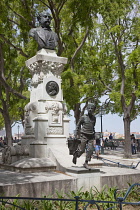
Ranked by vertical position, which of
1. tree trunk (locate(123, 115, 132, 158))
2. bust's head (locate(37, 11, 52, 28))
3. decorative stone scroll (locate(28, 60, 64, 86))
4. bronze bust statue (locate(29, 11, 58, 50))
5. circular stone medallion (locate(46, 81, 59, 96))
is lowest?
tree trunk (locate(123, 115, 132, 158))

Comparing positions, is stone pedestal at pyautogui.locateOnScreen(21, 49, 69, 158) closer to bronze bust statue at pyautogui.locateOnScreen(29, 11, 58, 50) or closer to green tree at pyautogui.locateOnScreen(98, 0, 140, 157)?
bronze bust statue at pyautogui.locateOnScreen(29, 11, 58, 50)

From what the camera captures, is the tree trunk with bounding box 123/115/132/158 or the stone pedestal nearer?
the stone pedestal

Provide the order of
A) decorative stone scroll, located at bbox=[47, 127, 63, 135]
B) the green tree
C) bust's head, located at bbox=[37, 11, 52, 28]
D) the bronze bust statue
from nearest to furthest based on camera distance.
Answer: decorative stone scroll, located at bbox=[47, 127, 63, 135], the bronze bust statue, bust's head, located at bbox=[37, 11, 52, 28], the green tree

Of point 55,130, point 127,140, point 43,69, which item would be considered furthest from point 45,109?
point 127,140

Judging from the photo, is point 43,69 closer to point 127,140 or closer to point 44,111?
point 44,111

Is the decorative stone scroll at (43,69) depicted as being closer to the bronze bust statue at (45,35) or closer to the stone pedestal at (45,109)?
the stone pedestal at (45,109)

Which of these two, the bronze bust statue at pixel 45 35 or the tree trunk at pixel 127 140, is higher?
the bronze bust statue at pixel 45 35

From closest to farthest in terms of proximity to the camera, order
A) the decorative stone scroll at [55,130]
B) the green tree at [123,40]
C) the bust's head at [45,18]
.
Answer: the decorative stone scroll at [55,130] < the bust's head at [45,18] < the green tree at [123,40]

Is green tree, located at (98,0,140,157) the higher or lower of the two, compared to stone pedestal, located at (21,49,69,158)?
higher

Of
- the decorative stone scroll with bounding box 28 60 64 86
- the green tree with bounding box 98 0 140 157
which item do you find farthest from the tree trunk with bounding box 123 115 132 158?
the decorative stone scroll with bounding box 28 60 64 86

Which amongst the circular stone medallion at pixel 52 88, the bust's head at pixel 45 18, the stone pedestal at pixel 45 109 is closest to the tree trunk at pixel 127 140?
the stone pedestal at pixel 45 109

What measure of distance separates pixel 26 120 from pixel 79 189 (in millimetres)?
4915

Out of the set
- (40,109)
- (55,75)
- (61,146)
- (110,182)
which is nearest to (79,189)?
(110,182)

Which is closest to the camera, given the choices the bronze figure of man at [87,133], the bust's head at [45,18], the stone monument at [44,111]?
the bronze figure of man at [87,133]
